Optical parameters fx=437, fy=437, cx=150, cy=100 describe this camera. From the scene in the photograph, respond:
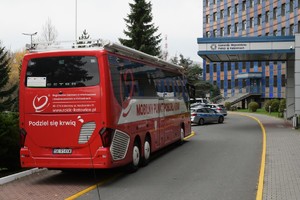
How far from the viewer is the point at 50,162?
33.4ft

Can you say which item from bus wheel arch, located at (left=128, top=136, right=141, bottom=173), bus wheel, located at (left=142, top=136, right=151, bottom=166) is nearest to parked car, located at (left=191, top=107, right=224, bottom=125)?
bus wheel, located at (left=142, top=136, right=151, bottom=166)

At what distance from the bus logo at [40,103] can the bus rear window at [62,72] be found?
0.95 feet

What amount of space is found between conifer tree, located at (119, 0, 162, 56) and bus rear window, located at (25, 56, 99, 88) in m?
39.7

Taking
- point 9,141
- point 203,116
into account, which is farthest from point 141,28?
point 9,141

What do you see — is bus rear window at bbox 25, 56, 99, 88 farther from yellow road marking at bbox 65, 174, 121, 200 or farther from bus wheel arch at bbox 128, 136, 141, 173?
bus wheel arch at bbox 128, 136, 141, 173

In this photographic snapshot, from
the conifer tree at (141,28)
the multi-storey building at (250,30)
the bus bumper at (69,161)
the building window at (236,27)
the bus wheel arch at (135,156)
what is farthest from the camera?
the building window at (236,27)

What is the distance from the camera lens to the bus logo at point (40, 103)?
1025cm

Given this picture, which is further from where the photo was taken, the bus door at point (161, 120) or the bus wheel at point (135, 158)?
the bus door at point (161, 120)

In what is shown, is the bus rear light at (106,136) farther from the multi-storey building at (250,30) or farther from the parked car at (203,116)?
the multi-storey building at (250,30)

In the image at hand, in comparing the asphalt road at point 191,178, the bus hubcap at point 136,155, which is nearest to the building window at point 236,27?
the asphalt road at point 191,178

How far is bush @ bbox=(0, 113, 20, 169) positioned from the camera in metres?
11.1

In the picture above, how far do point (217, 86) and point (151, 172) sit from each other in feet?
250

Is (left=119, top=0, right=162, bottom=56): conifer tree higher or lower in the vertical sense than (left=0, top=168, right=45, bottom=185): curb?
higher

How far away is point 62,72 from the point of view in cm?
1030
